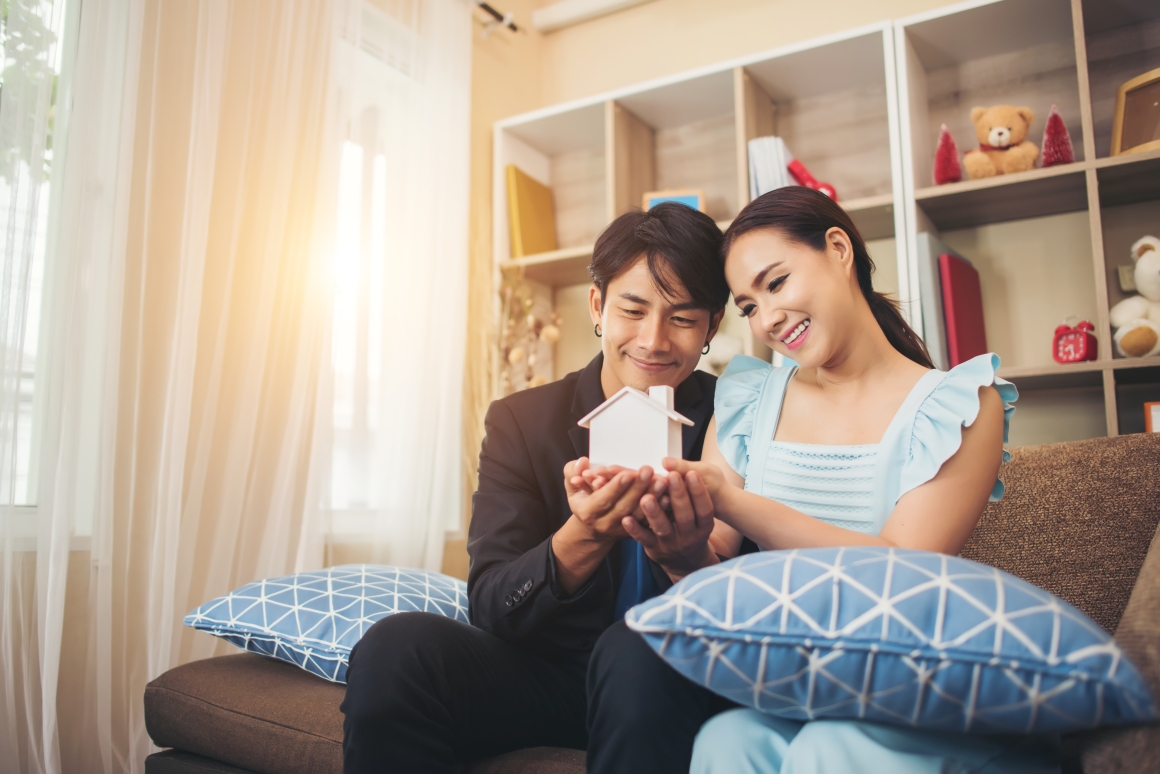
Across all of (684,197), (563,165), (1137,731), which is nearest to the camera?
(1137,731)

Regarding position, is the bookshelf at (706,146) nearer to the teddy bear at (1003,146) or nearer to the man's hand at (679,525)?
the teddy bear at (1003,146)

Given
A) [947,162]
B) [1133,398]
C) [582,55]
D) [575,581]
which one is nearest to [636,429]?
[575,581]

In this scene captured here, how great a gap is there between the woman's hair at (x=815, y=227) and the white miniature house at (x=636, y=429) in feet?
1.18

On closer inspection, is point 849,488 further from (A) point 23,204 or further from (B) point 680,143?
(B) point 680,143

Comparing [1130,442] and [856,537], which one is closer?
[856,537]

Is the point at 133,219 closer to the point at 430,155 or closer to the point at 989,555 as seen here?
the point at 430,155

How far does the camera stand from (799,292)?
1134 mm

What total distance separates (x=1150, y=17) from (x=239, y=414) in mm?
2408

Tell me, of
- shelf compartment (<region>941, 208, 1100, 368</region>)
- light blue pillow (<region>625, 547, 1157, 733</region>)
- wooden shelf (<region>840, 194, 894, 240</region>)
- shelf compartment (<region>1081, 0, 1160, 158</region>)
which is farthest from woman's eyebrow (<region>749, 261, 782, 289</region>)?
shelf compartment (<region>1081, 0, 1160, 158</region>)

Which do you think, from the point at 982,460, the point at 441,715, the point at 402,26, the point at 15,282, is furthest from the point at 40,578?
the point at 402,26

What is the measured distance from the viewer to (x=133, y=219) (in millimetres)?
1702

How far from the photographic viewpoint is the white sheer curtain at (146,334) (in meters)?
1.48

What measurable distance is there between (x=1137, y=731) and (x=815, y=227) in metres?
0.72

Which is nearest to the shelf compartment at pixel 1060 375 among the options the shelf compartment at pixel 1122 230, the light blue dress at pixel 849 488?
the shelf compartment at pixel 1122 230
